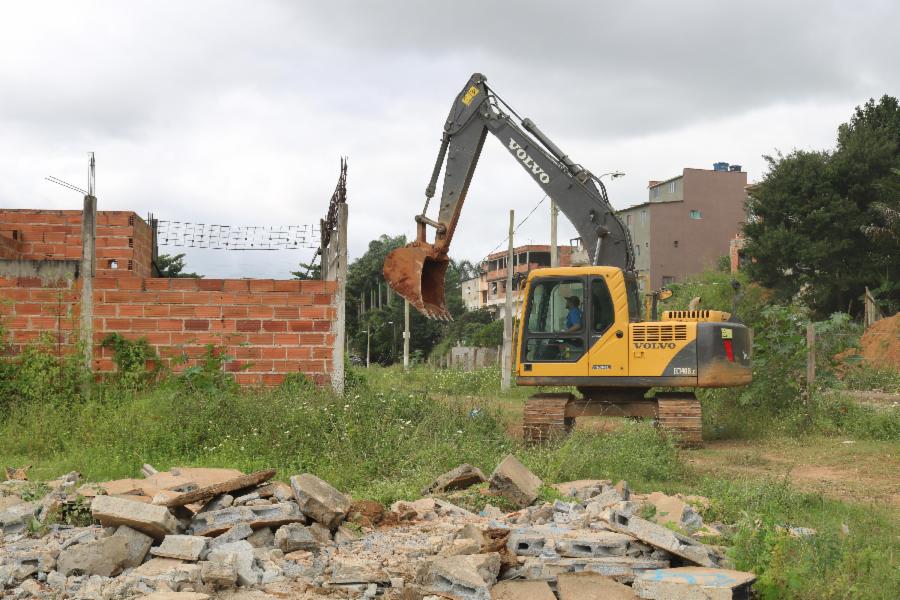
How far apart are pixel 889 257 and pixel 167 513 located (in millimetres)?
31386

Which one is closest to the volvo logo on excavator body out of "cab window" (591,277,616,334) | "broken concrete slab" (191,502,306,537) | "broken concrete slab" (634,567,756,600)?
"cab window" (591,277,616,334)

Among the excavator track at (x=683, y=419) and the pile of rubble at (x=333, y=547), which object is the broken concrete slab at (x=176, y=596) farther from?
the excavator track at (x=683, y=419)

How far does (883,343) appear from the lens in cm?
2500

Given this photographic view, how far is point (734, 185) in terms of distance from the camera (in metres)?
54.4

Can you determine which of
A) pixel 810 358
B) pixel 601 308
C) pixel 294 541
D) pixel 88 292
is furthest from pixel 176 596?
pixel 810 358

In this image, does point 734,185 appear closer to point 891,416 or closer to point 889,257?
point 889,257

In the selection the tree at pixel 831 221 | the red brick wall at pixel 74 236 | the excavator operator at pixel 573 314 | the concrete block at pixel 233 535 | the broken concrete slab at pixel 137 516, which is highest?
the tree at pixel 831 221

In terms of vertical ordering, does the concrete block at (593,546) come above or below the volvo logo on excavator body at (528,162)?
below

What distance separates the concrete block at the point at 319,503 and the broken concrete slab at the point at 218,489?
31cm

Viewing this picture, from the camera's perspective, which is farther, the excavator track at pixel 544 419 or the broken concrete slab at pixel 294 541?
the excavator track at pixel 544 419

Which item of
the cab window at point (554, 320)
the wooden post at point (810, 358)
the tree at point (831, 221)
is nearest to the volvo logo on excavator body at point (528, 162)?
the cab window at point (554, 320)

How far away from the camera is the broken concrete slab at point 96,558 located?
4.99 meters

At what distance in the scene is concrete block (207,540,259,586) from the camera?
16.0ft

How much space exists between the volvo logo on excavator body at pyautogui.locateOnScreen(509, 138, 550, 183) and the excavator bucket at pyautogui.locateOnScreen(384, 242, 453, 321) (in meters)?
1.79
